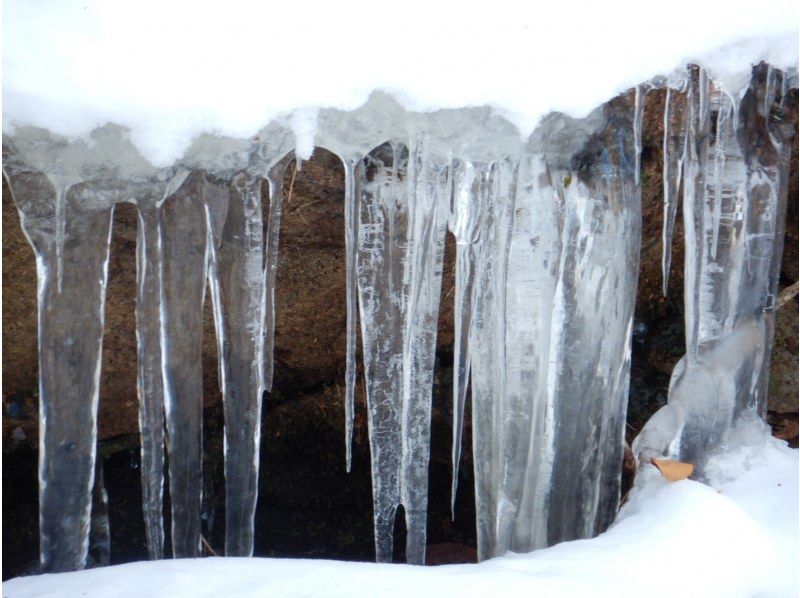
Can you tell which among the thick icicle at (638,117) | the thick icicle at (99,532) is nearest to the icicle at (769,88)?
the thick icicle at (638,117)

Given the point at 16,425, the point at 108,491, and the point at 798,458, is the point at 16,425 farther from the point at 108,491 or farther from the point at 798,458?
the point at 798,458

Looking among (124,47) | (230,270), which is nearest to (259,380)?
(230,270)

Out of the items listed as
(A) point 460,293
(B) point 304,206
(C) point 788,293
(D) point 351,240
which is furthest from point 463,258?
(C) point 788,293

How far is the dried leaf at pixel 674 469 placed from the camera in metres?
1.62

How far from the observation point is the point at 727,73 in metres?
1.54

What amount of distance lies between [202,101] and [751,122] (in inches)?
45.9

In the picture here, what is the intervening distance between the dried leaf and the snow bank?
0.12m

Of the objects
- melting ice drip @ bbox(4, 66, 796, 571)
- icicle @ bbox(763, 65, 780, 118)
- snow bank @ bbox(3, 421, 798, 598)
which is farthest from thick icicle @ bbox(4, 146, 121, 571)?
icicle @ bbox(763, 65, 780, 118)

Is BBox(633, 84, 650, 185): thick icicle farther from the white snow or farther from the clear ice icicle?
the clear ice icicle

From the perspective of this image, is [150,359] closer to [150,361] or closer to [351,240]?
[150,361]

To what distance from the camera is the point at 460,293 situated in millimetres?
1702

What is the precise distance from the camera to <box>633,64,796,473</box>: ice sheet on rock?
167 cm

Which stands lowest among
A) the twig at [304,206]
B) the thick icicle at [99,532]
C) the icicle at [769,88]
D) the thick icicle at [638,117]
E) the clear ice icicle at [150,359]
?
the thick icicle at [99,532]

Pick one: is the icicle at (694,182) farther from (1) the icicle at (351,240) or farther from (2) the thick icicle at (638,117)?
(1) the icicle at (351,240)
